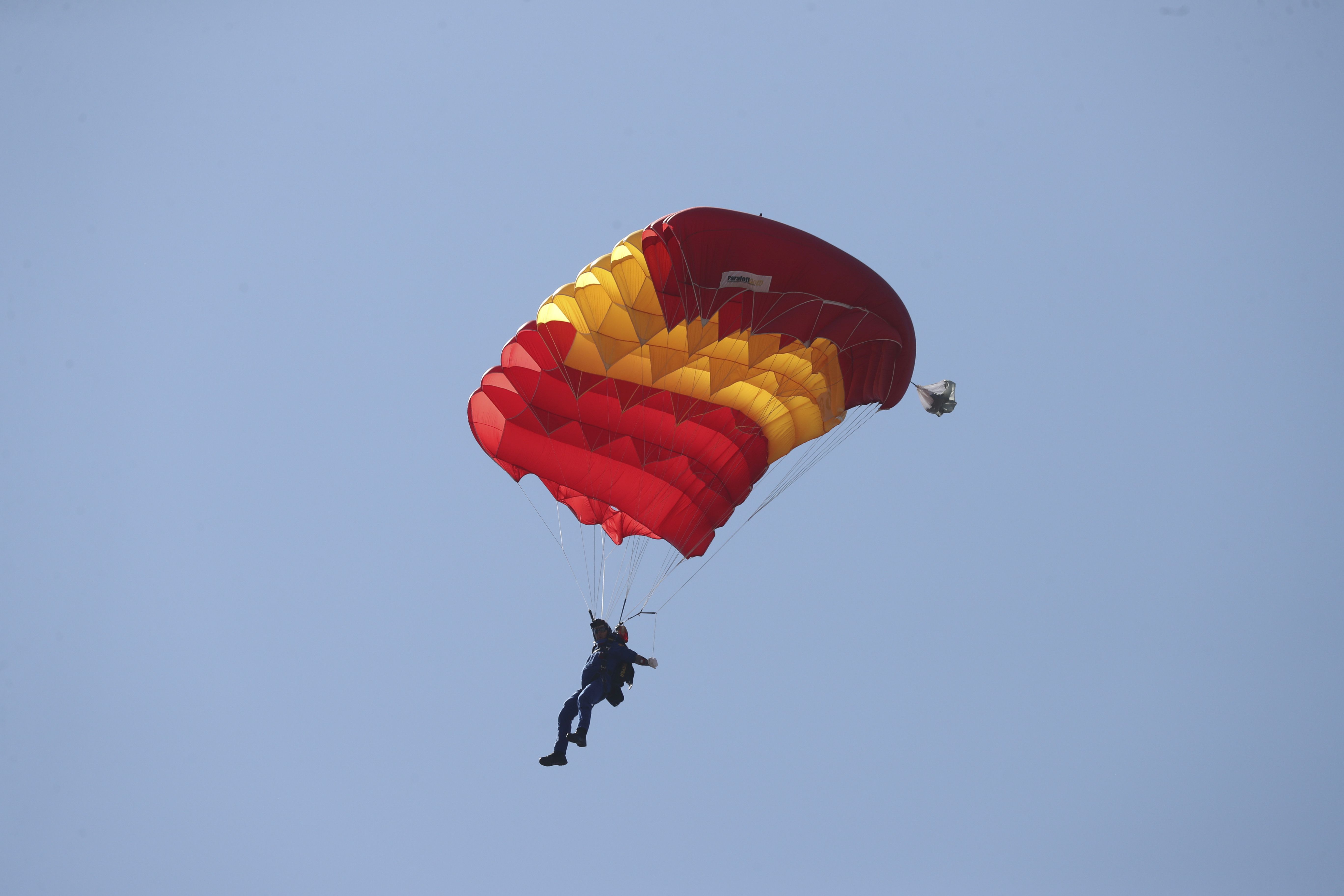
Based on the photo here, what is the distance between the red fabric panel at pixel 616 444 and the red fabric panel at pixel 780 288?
1607 mm

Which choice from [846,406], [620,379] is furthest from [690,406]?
[846,406]

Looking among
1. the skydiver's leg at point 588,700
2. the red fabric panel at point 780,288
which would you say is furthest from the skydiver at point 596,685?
the red fabric panel at point 780,288

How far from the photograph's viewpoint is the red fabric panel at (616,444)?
14.5 m

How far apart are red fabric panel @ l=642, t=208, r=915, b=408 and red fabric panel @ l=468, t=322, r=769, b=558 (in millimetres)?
1607

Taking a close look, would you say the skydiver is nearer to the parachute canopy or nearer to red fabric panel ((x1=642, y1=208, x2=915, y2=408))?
the parachute canopy

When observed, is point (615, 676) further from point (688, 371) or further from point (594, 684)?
point (688, 371)

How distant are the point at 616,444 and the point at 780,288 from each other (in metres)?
3.34

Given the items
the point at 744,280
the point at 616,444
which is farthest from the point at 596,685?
the point at 744,280

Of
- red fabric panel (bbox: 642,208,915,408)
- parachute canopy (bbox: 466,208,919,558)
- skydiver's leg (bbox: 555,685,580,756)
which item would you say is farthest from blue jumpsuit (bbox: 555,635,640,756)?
red fabric panel (bbox: 642,208,915,408)

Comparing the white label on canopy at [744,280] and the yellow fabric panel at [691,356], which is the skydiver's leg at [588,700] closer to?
the yellow fabric panel at [691,356]

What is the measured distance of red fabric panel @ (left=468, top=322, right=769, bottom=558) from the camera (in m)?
14.5

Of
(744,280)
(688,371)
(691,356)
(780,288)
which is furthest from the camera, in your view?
(688,371)

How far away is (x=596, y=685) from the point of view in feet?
44.0

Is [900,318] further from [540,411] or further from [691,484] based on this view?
[540,411]
